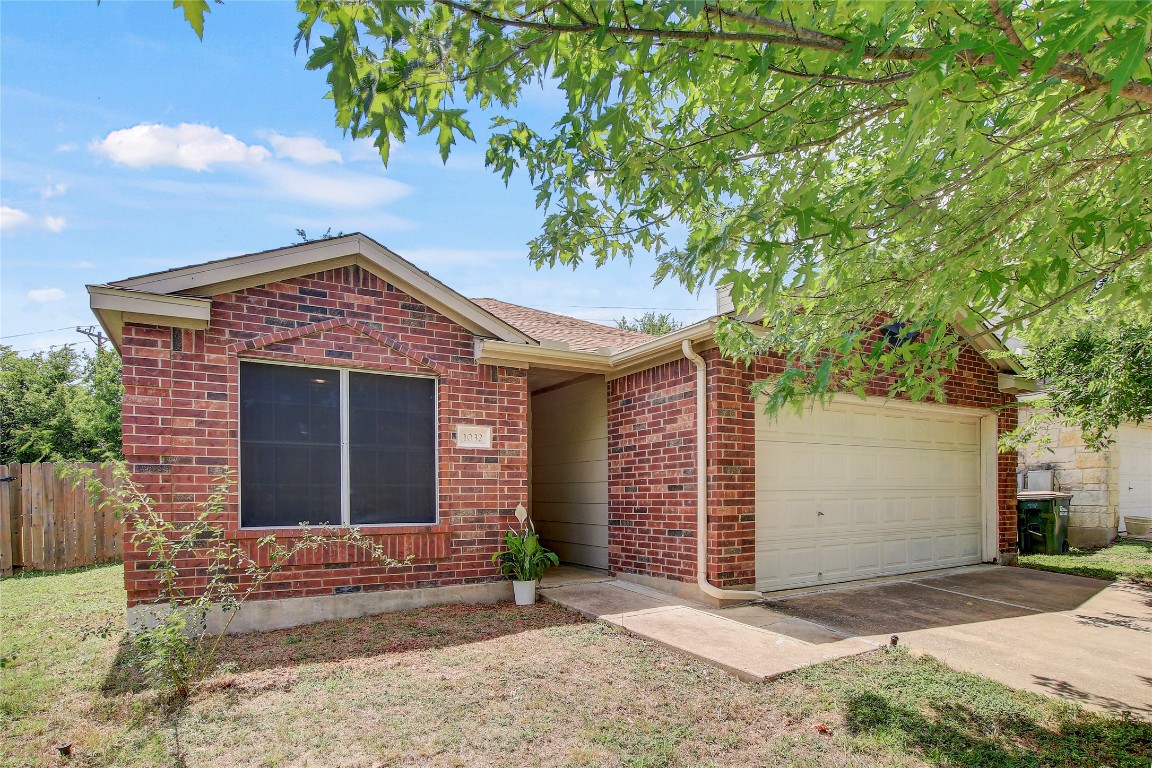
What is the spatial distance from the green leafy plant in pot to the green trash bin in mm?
8984

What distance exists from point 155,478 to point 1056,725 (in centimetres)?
681

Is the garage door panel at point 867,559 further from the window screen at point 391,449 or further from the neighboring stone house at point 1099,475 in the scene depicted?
the neighboring stone house at point 1099,475

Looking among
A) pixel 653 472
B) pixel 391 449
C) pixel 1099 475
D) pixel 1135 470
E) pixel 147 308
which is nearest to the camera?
pixel 147 308

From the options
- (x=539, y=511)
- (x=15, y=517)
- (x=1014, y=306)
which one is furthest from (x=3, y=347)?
(x=1014, y=306)

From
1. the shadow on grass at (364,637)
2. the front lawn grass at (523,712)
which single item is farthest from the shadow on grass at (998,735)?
the shadow on grass at (364,637)

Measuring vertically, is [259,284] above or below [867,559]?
above

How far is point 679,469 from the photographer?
7.13 metres

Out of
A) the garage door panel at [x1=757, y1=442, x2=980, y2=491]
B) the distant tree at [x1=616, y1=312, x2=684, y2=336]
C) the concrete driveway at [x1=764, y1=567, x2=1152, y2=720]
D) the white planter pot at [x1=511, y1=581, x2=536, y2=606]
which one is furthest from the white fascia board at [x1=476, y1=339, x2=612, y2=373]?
the distant tree at [x1=616, y1=312, x2=684, y2=336]

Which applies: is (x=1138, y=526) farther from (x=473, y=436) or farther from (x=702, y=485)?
(x=473, y=436)

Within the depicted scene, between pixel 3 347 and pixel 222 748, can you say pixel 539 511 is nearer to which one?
pixel 222 748

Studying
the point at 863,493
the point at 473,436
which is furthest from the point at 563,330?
the point at 863,493

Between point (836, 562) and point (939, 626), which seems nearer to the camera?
point (939, 626)

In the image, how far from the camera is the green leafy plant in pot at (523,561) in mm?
6777

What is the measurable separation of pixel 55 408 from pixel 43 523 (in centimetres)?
1590
